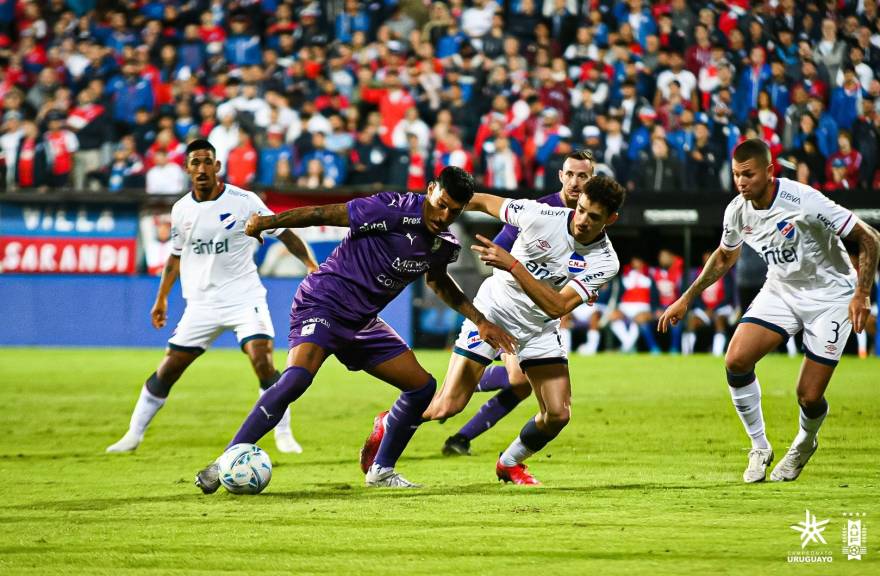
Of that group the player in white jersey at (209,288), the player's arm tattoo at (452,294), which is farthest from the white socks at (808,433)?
the player in white jersey at (209,288)

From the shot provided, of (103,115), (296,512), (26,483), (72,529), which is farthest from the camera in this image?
(103,115)

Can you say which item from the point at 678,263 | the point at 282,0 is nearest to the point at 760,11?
the point at 678,263

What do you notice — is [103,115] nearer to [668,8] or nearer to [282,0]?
[282,0]

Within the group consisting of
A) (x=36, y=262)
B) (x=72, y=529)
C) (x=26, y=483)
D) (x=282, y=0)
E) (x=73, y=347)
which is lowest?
(x=73, y=347)

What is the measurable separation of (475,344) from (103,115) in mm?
14419

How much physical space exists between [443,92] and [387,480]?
13967 mm

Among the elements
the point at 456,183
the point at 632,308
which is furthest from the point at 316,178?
the point at 456,183

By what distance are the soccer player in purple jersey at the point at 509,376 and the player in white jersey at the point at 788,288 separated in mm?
1018

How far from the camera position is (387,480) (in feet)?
24.6

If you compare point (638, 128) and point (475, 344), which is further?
point (638, 128)

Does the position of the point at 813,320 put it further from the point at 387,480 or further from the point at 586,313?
the point at 586,313

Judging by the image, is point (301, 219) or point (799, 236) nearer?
point (301, 219)

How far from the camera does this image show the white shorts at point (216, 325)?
9.56m

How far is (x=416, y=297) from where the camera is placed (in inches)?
784
